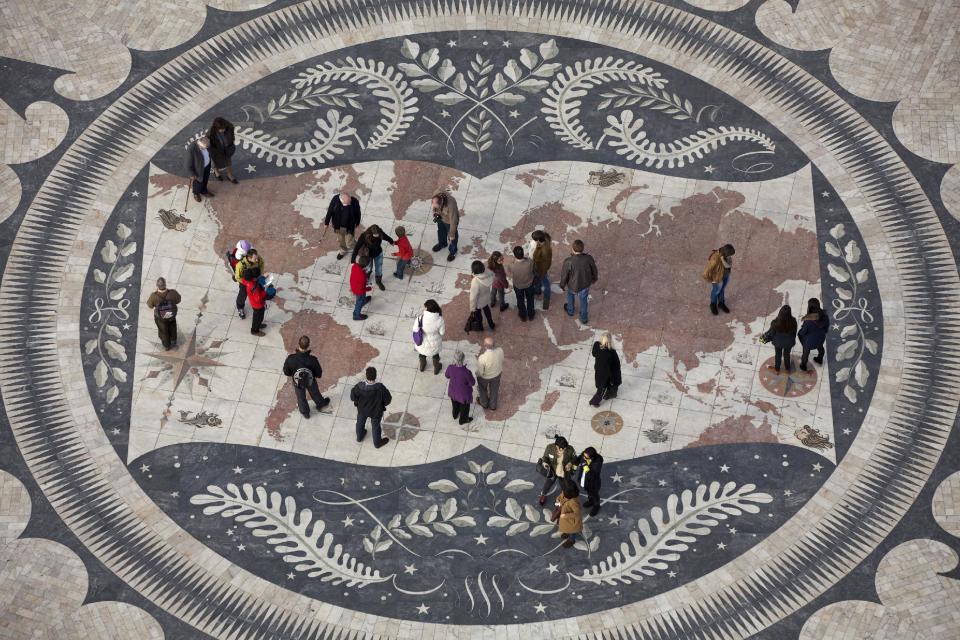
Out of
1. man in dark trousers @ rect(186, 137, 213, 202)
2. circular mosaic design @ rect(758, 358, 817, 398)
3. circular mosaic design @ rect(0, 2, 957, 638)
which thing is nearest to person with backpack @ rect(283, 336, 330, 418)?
circular mosaic design @ rect(0, 2, 957, 638)

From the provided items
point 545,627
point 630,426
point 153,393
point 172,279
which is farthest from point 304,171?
point 545,627

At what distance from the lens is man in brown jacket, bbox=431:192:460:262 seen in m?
32.6

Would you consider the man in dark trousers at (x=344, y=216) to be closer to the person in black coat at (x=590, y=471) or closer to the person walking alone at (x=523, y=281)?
the person walking alone at (x=523, y=281)

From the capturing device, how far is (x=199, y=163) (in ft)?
112

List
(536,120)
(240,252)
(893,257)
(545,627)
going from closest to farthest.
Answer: (545,627) → (240,252) → (893,257) → (536,120)

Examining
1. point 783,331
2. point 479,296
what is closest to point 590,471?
point 479,296

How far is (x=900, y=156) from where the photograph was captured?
35.4 m

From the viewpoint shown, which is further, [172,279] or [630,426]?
[172,279]

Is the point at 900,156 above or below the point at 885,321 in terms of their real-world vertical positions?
above

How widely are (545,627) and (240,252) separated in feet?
33.8

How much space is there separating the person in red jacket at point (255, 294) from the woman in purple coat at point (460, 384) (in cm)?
444

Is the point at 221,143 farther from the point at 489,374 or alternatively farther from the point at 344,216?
the point at 489,374

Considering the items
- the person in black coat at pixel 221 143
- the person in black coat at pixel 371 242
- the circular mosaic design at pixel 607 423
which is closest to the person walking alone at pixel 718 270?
the circular mosaic design at pixel 607 423

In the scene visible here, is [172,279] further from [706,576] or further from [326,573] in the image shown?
[706,576]
